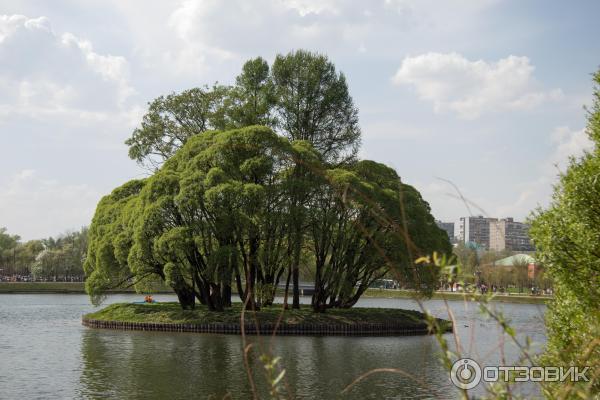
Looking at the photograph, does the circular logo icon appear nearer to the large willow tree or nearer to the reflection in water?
the reflection in water

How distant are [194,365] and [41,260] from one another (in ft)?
363

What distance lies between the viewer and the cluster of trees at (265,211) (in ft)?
136

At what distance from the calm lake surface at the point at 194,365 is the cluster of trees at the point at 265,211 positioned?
4907 mm

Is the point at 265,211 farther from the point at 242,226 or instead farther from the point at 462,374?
the point at 462,374

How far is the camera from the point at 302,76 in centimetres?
5491

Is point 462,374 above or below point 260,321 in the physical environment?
above

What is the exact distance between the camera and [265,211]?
1658 inches

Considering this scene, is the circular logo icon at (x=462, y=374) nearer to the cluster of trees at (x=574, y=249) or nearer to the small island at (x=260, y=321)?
the cluster of trees at (x=574, y=249)

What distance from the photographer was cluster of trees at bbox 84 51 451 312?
4147 cm

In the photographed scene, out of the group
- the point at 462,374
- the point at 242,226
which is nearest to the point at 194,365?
the point at 242,226

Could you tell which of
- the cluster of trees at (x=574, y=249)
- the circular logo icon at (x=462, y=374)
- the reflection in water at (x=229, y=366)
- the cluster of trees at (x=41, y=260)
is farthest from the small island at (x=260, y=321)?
the cluster of trees at (x=41, y=260)

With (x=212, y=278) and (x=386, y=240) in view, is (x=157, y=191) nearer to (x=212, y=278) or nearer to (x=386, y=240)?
(x=212, y=278)

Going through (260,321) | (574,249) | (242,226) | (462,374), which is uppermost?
(242,226)

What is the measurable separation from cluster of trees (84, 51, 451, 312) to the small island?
1.76m
